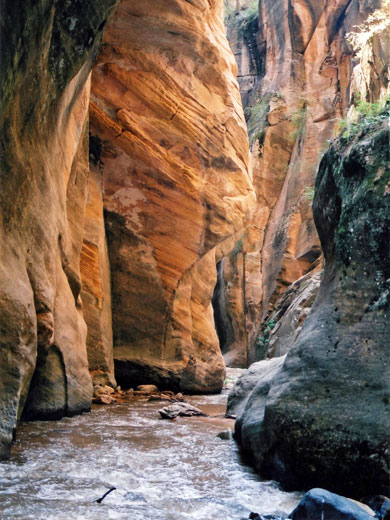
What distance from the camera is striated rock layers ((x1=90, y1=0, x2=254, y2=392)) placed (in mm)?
11734

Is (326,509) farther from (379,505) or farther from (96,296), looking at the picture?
(96,296)

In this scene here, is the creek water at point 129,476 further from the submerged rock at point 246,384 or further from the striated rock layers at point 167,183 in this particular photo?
the striated rock layers at point 167,183

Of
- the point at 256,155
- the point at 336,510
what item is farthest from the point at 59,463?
the point at 256,155

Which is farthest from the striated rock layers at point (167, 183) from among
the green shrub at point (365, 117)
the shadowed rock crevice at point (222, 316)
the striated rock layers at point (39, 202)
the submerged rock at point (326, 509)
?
the shadowed rock crevice at point (222, 316)

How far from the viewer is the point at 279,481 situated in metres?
4.57

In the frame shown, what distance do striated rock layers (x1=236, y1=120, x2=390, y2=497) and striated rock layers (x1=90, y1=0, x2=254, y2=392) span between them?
7.34 meters

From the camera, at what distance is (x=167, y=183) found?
1319cm

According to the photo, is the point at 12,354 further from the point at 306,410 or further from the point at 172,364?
the point at 172,364

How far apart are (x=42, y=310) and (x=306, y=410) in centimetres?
351

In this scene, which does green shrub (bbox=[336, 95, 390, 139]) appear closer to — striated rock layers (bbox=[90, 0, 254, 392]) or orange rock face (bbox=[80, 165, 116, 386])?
striated rock layers (bbox=[90, 0, 254, 392])

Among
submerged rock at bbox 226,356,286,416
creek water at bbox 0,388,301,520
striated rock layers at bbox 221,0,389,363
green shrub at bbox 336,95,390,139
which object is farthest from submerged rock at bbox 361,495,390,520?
striated rock layers at bbox 221,0,389,363

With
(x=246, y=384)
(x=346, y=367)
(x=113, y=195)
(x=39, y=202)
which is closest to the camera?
(x=346, y=367)

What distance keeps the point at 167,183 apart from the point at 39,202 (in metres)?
7.06

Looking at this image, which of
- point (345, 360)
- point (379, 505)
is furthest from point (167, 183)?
point (379, 505)
